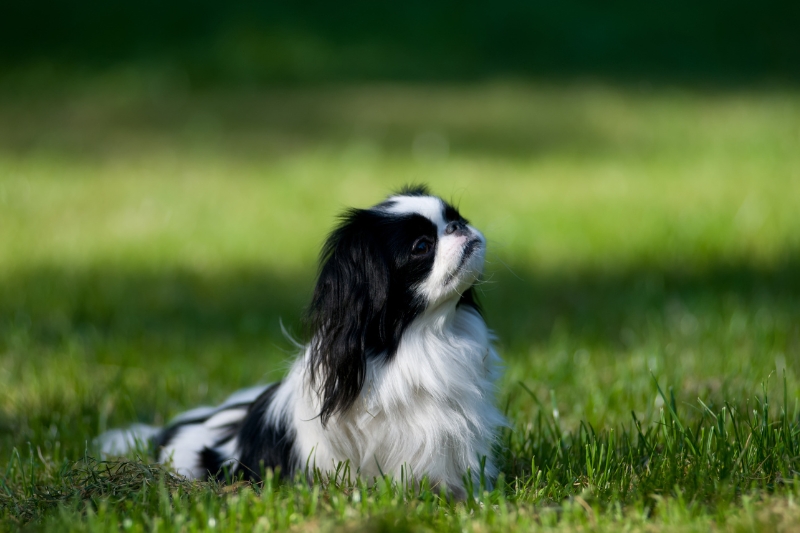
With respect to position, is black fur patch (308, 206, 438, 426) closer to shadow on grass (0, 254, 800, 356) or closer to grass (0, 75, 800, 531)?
grass (0, 75, 800, 531)

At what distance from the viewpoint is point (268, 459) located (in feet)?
9.87

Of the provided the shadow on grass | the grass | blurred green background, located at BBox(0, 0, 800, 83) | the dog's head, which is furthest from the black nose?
blurred green background, located at BBox(0, 0, 800, 83)

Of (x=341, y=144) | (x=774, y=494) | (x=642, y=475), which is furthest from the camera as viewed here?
(x=341, y=144)

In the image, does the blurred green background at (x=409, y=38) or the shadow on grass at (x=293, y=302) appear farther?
the blurred green background at (x=409, y=38)

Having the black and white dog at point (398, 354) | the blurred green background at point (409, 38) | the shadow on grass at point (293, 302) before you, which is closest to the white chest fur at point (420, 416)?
the black and white dog at point (398, 354)

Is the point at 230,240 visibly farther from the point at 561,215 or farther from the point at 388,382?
the point at 388,382

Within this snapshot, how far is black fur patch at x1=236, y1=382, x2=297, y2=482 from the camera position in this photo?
2980mm

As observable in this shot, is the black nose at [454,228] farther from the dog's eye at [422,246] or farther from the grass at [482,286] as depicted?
the grass at [482,286]

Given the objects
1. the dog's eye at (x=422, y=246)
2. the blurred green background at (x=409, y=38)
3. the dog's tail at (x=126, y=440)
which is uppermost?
the blurred green background at (x=409, y=38)

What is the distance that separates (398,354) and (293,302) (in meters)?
3.02

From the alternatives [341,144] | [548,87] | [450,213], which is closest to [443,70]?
[548,87]

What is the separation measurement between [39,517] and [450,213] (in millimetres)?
1507

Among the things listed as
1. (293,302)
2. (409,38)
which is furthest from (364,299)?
(409,38)

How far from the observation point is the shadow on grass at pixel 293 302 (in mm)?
4945
